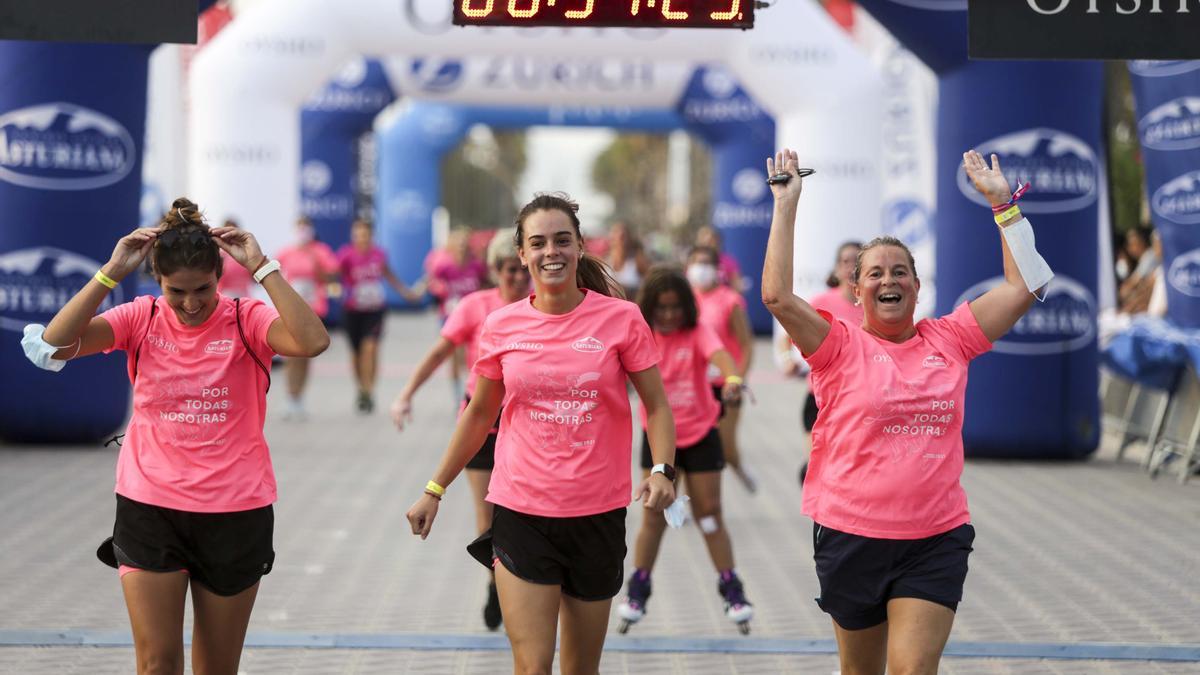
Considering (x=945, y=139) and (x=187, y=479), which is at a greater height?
(x=945, y=139)

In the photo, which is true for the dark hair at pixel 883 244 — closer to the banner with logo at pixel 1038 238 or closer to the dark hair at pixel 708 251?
the dark hair at pixel 708 251

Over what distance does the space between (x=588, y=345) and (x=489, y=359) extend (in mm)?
315

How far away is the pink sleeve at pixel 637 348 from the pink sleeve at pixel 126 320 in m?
1.34

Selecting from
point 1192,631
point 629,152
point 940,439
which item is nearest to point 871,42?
point 1192,631

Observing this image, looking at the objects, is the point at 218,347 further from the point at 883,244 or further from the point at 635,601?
the point at 635,601

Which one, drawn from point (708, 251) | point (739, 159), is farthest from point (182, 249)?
point (739, 159)

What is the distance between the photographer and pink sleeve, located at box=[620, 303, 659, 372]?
14.9ft

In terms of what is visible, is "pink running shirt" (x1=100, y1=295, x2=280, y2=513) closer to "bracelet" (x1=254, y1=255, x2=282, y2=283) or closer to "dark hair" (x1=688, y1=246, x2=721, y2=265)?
"bracelet" (x1=254, y1=255, x2=282, y2=283)

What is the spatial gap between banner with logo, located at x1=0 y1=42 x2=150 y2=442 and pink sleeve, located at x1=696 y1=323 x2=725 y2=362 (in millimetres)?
5587

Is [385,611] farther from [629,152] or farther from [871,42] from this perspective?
[629,152]

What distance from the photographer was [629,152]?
9450 cm

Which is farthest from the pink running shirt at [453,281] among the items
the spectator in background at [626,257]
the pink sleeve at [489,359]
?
the pink sleeve at [489,359]

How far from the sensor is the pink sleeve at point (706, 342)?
7.03 m

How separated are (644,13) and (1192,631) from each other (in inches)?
140
